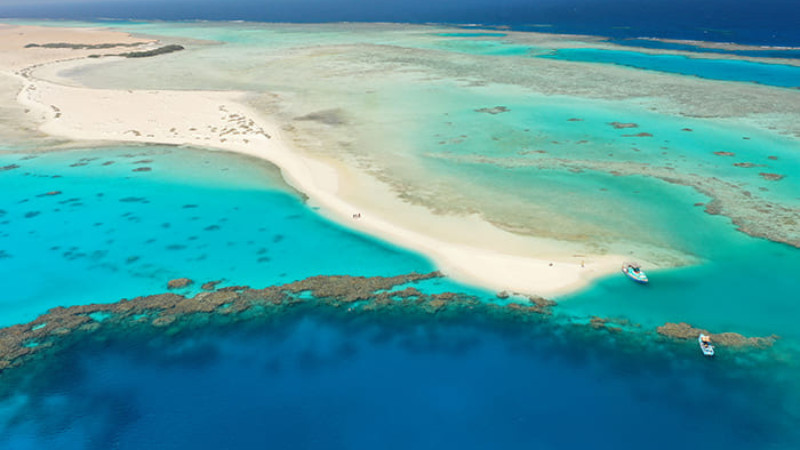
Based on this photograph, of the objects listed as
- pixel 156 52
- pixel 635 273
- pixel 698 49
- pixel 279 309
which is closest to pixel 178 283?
pixel 279 309

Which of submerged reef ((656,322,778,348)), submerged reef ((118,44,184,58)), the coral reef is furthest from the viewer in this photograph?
submerged reef ((118,44,184,58))

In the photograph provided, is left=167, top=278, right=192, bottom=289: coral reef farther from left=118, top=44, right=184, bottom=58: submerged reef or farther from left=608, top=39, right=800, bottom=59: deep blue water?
left=608, top=39, right=800, bottom=59: deep blue water

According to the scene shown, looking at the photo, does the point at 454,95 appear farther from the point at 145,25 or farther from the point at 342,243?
the point at 145,25

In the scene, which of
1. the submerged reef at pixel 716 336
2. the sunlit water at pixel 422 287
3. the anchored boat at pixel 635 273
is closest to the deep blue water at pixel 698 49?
the sunlit water at pixel 422 287

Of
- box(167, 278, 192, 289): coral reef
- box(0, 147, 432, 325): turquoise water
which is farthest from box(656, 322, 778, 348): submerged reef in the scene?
box(167, 278, 192, 289): coral reef

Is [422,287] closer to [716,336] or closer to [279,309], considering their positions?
[279,309]

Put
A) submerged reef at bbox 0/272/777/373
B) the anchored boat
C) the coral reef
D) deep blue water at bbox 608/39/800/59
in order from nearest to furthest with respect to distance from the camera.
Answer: submerged reef at bbox 0/272/777/373 < the anchored boat < the coral reef < deep blue water at bbox 608/39/800/59

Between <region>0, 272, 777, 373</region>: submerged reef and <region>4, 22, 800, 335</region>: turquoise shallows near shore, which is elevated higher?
<region>4, 22, 800, 335</region>: turquoise shallows near shore
